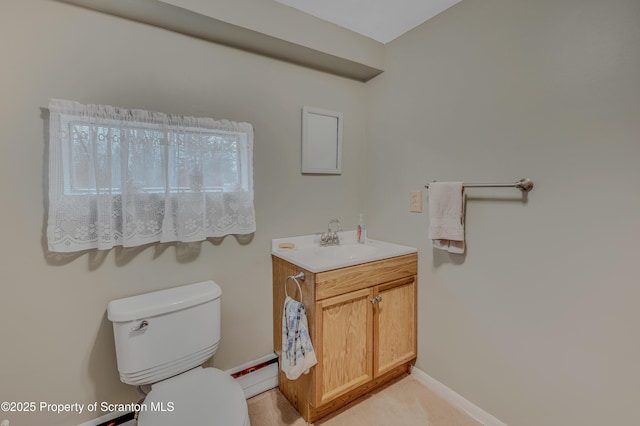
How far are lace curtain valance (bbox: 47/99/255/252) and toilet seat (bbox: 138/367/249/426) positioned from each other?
0.67m

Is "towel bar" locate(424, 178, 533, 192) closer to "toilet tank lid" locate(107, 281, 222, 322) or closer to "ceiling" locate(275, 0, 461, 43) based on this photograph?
"ceiling" locate(275, 0, 461, 43)

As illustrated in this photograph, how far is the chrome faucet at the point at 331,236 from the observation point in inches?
81.0

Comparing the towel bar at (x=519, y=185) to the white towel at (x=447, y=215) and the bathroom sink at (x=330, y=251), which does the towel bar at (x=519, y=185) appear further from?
the bathroom sink at (x=330, y=251)

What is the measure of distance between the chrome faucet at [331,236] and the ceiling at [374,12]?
1310 millimetres

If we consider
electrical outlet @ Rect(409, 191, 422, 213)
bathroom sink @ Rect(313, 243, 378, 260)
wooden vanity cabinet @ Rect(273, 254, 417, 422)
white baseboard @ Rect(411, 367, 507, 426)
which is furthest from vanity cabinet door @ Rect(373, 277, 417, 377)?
electrical outlet @ Rect(409, 191, 422, 213)

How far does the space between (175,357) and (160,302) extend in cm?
26

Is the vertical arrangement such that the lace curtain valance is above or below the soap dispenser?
above

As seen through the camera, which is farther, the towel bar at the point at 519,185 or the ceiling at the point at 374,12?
the ceiling at the point at 374,12

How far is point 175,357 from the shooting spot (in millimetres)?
1347

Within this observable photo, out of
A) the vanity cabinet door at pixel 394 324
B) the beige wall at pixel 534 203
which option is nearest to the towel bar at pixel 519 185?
the beige wall at pixel 534 203

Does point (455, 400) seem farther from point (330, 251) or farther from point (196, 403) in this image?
point (196, 403)

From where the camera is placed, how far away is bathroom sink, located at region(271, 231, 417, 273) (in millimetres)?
1585

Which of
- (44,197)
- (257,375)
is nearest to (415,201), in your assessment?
(257,375)

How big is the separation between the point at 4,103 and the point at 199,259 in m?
1.06
